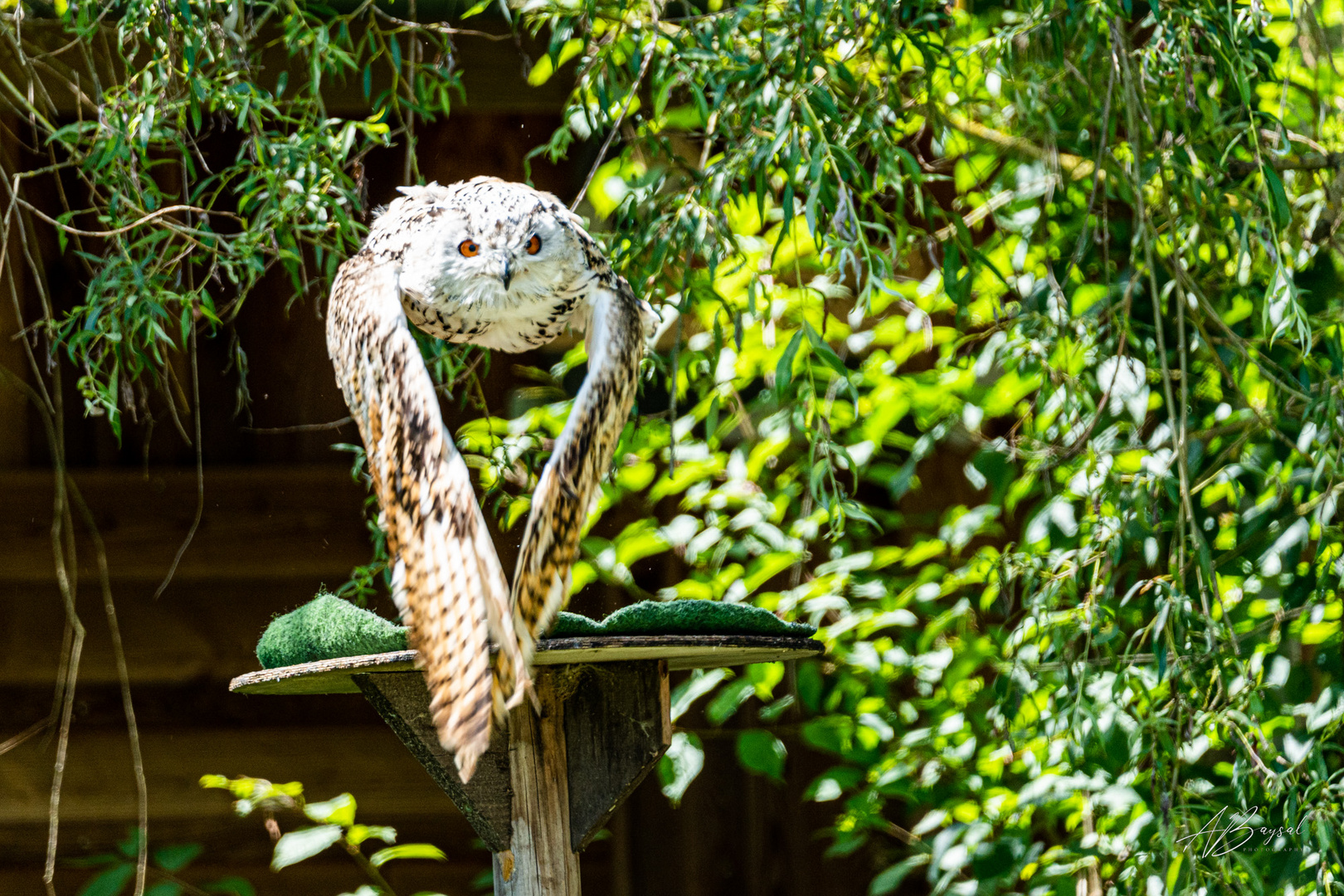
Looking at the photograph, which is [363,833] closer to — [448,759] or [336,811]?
[336,811]

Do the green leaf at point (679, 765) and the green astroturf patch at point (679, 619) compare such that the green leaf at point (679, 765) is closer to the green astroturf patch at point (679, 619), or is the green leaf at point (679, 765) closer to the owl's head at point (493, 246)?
the green astroturf patch at point (679, 619)

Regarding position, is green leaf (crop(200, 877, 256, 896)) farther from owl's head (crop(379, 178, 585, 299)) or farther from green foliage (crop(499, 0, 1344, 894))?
owl's head (crop(379, 178, 585, 299))

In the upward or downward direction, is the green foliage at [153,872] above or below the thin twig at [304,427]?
below

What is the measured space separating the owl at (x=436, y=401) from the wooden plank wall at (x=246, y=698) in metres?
1.37

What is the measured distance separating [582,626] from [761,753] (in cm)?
94

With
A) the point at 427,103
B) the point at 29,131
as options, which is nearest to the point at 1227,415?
the point at 427,103

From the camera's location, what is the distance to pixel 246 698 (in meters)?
3.05

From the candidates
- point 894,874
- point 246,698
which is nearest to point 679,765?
point 894,874

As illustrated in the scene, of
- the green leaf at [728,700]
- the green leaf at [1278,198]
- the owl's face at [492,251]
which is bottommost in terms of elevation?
the green leaf at [728,700]

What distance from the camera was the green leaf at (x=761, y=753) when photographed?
240 centimetres

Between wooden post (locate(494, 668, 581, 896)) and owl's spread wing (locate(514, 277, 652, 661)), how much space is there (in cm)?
25

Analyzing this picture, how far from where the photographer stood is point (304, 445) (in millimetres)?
3148

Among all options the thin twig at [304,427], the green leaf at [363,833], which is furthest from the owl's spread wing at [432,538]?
the green leaf at [363,833]

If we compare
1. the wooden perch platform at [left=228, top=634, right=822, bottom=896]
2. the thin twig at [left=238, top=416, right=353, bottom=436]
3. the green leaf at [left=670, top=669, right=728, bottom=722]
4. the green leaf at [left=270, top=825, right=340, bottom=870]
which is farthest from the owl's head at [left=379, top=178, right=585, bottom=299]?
the green leaf at [left=270, top=825, right=340, bottom=870]
